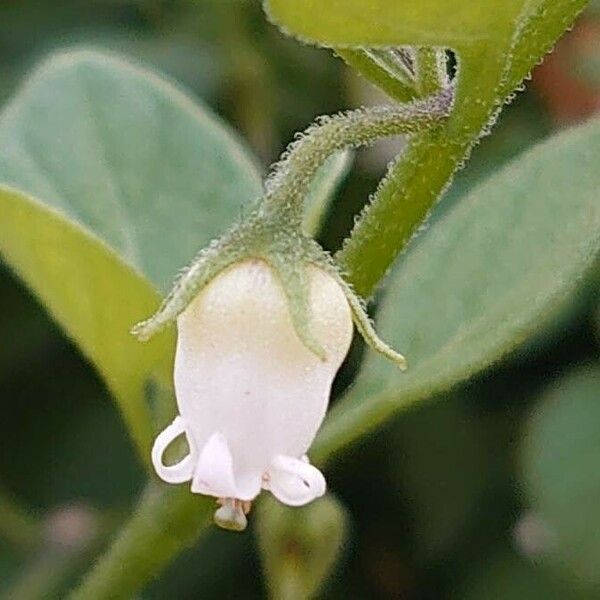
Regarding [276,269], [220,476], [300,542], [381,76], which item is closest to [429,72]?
[381,76]

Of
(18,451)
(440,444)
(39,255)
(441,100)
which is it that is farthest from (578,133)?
(18,451)

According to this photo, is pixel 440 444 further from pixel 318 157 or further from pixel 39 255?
pixel 318 157

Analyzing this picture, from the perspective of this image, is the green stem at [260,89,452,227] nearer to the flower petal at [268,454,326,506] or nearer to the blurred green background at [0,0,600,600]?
the flower petal at [268,454,326,506]

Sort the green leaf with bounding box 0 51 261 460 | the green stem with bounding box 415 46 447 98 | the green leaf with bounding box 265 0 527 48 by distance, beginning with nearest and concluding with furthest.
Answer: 1. the green leaf with bounding box 265 0 527 48
2. the green stem with bounding box 415 46 447 98
3. the green leaf with bounding box 0 51 261 460

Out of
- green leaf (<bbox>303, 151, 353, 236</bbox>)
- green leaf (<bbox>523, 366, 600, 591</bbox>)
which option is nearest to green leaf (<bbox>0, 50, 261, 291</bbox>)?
green leaf (<bbox>303, 151, 353, 236</bbox>)

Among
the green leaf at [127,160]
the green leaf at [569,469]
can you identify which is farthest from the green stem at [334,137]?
the green leaf at [569,469]
